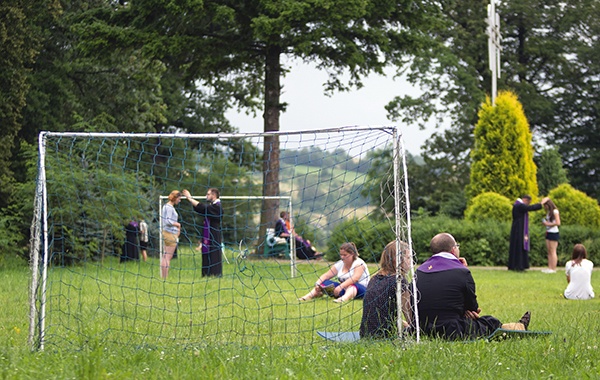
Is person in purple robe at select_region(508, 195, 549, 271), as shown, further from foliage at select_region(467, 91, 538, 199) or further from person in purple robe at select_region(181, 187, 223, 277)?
foliage at select_region(467, 91, 538, 199)

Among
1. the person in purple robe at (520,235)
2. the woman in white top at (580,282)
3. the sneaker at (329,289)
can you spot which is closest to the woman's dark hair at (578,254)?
the woman in white top at (580,282)

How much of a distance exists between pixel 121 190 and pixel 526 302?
36.3ft

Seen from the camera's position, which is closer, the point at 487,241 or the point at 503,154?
the point at 487,241

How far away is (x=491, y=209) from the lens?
25.3 metres

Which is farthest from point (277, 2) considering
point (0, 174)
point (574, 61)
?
point (574, 61)

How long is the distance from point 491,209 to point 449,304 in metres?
17.8

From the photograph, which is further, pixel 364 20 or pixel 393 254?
pixel 364 20

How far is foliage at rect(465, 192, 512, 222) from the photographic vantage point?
25078 mm

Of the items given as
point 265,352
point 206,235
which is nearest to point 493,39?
point 206,235

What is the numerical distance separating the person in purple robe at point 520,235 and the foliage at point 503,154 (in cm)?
820

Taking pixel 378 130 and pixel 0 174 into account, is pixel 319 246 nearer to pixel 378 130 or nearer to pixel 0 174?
pixel 0 174

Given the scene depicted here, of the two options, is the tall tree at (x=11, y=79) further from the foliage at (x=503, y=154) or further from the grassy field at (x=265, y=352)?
A: the foliage at (x=503, y=154)

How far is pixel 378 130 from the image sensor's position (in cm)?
780

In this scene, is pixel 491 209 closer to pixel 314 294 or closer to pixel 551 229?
pixel 551 229
